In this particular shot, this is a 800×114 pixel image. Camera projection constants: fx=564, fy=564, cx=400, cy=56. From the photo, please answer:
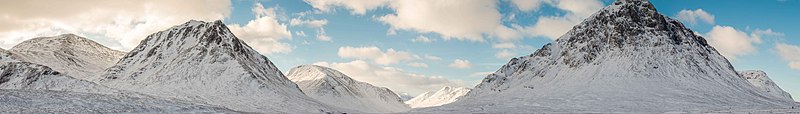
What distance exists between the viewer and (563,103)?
10769 cm

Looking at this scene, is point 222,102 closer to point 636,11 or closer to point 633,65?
point 633,65

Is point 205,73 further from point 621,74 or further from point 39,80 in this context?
point 621,74

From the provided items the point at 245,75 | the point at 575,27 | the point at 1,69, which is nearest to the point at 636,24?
the point at 575,27

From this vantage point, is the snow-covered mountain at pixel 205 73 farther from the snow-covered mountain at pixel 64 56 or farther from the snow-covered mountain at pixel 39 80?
the snow-covered mountain at pixel 64 56

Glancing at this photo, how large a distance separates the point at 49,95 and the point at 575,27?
490ft

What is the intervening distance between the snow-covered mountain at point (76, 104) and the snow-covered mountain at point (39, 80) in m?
65.2

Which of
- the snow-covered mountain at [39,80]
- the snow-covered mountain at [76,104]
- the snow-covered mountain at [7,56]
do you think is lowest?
the snow-covered mountain at [76,104]

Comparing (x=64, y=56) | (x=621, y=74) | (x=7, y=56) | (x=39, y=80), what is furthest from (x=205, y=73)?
(x=621, y=74)

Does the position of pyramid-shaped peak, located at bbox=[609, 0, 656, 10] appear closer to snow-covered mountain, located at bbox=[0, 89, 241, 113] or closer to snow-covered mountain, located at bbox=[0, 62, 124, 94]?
snow-covered mountain, located at bbox=[0, 62, 124, 94]

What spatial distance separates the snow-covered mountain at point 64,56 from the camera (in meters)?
156

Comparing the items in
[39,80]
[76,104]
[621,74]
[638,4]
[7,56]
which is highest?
[638,4]

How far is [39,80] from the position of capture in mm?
120188

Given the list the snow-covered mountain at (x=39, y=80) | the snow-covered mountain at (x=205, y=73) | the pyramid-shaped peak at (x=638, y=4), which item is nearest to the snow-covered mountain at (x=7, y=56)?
the snow-covered mountain at (x=39, y=80)

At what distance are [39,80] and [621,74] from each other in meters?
127
